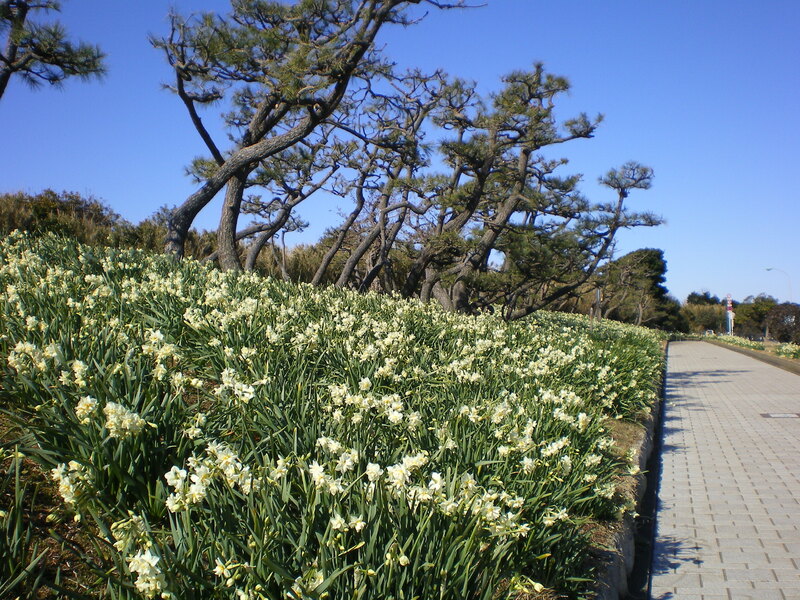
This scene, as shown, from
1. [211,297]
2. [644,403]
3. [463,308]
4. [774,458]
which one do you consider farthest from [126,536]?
[463,308]

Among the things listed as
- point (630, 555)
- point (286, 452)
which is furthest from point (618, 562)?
point (286, 452)

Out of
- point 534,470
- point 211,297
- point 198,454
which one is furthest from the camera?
point 211,297

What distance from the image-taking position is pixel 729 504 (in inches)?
236

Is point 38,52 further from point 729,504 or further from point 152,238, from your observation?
point 729,504

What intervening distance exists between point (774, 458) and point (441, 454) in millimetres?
6204

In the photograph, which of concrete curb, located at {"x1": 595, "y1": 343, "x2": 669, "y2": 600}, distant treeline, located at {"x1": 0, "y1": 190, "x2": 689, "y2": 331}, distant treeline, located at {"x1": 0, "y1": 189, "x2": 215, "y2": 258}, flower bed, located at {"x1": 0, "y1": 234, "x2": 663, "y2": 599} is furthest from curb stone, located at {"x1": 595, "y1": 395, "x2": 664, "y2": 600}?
distant treeline, located at {"x1": 0, "y1": 189, "x2": 215, "y2": 258}

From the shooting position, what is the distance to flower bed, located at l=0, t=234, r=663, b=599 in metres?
2.31

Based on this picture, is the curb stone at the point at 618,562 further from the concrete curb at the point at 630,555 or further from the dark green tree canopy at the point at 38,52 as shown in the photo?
the dark green tree canopy at the point at 38,52

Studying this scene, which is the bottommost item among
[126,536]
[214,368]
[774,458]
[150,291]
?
[774,458]

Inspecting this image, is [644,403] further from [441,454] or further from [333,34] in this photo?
[333,34]

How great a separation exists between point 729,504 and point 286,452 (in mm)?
4694

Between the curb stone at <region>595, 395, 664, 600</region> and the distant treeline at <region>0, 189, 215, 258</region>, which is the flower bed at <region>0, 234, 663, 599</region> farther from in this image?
the distant treeline at <region>0, 189, 215, 258</region>

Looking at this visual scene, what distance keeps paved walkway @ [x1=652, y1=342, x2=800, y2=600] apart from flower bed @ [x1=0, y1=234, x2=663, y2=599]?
63cm

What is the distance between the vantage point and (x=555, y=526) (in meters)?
3.44
